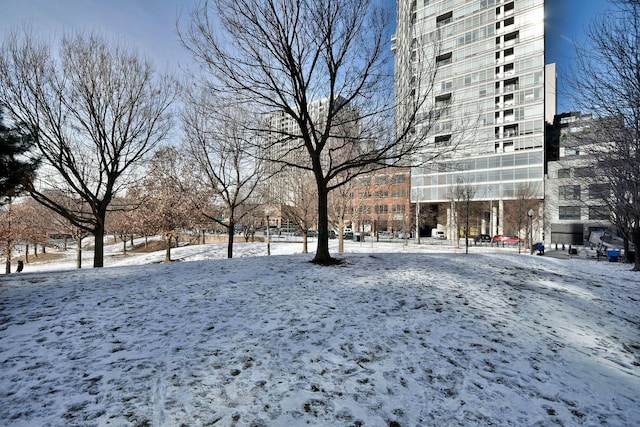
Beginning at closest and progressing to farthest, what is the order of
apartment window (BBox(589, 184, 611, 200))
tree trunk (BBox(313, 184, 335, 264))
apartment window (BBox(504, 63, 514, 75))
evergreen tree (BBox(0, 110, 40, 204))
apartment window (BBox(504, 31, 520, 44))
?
evergreen tree (BBox(0, 110, 40, 204))
tree trunk (BBox(313, 184, 335, 264))
apartment window (BBox(589, 184, 611, 200))
apartment window (BBox(504, 31, 520, 44))
apartment window (BBox(504, 63, 514, 75))

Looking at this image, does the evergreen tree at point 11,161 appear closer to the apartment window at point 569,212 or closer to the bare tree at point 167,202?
the bare tree at point 167,202

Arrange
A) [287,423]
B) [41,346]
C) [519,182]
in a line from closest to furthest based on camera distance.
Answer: [287,423] → [41,346] → [519,182]

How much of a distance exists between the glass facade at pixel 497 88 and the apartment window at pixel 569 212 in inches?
280

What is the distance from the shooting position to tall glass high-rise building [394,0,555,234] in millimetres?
46219

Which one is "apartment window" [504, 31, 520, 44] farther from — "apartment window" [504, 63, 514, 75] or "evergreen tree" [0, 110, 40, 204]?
"evergreen tree" [0, 110, 40, 204]

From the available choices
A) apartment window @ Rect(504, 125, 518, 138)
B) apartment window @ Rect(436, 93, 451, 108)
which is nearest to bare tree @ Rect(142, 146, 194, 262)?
apartment window @ Rect(436, 93, 451, 108)

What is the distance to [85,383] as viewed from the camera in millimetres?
3080

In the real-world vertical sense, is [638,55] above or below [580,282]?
above

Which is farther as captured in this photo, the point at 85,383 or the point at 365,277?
the point at 365,277

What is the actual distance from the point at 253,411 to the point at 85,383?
1.97m

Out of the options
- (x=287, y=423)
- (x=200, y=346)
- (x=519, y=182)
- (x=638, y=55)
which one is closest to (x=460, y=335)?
(x=287, y=423)

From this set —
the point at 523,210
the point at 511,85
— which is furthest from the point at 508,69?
the point at 523,210

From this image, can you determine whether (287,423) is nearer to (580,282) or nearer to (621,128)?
(580,282)

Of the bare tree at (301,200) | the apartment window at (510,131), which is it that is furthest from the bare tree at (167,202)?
the apartment window at (510,131)
